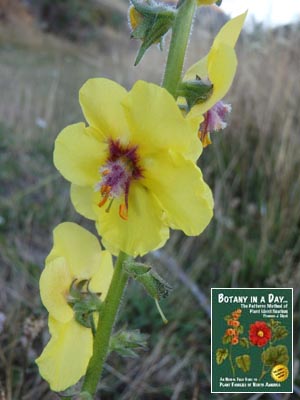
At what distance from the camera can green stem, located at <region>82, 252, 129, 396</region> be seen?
84 centimetres

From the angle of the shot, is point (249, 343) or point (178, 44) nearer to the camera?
point (178, 44)

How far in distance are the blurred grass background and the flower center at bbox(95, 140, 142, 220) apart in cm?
49

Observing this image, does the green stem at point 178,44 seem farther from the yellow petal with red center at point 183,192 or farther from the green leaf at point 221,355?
the green leaf at point 221,355

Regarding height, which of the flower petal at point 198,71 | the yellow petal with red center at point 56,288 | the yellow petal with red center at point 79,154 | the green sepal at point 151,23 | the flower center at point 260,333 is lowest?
the flower center at point 260,333

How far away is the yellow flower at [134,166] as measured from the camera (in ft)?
2.34

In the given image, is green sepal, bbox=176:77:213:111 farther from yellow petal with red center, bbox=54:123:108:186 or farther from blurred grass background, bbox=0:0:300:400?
blurred grass background, bbox=0:0:300:400

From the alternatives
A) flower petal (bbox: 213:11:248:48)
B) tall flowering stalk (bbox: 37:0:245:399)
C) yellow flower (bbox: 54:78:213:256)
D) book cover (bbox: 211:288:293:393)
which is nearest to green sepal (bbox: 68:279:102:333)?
tall flowering stalk (bbox: 37:0:245:399)

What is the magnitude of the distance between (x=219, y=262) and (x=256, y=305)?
33.2 inches

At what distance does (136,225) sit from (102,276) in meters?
0.19

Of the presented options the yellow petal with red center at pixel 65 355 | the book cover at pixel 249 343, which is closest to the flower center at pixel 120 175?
the yellow petal with red center at pixel 65 355

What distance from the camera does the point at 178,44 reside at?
758 millimetres

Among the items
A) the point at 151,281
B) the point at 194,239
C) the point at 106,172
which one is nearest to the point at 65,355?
the point at 151,281

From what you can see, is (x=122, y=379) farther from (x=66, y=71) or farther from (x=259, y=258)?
(x=66, y=71)

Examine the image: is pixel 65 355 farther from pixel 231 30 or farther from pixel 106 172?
pixel 231 30
